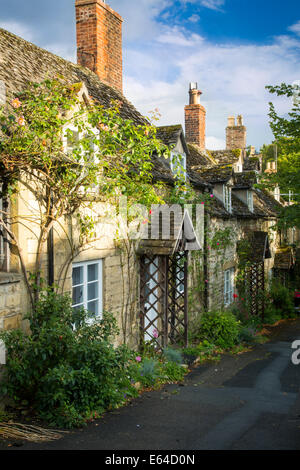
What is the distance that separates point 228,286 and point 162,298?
6.84m

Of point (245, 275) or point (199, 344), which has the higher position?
point (245, 275)

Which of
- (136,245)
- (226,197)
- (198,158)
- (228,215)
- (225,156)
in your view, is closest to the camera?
(136,245)

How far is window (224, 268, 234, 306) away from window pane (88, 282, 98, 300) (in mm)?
8735

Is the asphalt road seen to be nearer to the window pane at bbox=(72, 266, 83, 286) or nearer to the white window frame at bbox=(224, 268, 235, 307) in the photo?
the window pane at bbox=(72, 266, 83, 286)

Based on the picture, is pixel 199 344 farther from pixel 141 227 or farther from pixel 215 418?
pixel 215 418

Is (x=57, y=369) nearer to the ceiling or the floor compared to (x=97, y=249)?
nearer to the floor

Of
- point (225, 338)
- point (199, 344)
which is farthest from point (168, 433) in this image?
point (225, 338)

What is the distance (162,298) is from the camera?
424 inches

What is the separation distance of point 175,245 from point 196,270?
3899mm

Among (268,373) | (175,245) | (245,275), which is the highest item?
(175,245)

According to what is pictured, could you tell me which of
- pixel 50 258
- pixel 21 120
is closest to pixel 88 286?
pixel 50 258

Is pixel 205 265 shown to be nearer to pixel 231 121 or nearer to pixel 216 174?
pixel 216 174
